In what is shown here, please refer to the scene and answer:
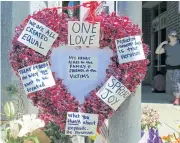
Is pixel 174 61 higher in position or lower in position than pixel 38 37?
lower

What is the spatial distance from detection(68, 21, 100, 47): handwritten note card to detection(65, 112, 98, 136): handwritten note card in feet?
1.29

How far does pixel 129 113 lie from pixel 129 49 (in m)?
0.38

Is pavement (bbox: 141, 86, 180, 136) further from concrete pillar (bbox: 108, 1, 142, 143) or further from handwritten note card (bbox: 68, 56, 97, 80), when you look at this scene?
handwritten note card (bbox: 68, 56, 97, 80)

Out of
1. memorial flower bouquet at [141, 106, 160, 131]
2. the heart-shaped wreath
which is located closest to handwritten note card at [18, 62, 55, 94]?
the heart-shaped wreath

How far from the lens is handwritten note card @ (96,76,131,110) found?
2.20 metres

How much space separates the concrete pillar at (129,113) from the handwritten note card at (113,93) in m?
0.08

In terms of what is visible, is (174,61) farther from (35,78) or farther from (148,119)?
(35,78)

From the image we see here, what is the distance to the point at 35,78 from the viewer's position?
86.5 inches

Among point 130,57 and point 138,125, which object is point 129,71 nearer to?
point 130,57

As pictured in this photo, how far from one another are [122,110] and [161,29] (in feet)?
47.3

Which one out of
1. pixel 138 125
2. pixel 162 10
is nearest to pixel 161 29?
pixel 162 10

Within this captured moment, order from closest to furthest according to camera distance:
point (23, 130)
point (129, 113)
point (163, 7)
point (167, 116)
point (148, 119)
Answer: point (23, 130) < point (129, 113) < point (148, 119) < point (167, 116) < point (163, 7)

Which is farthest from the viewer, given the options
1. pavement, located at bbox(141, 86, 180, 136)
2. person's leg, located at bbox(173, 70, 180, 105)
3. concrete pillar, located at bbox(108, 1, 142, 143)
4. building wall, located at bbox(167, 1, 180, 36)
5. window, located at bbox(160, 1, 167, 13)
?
window, located at bbox(160, 1, 167, 13)

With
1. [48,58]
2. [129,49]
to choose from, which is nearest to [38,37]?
[48,58]
